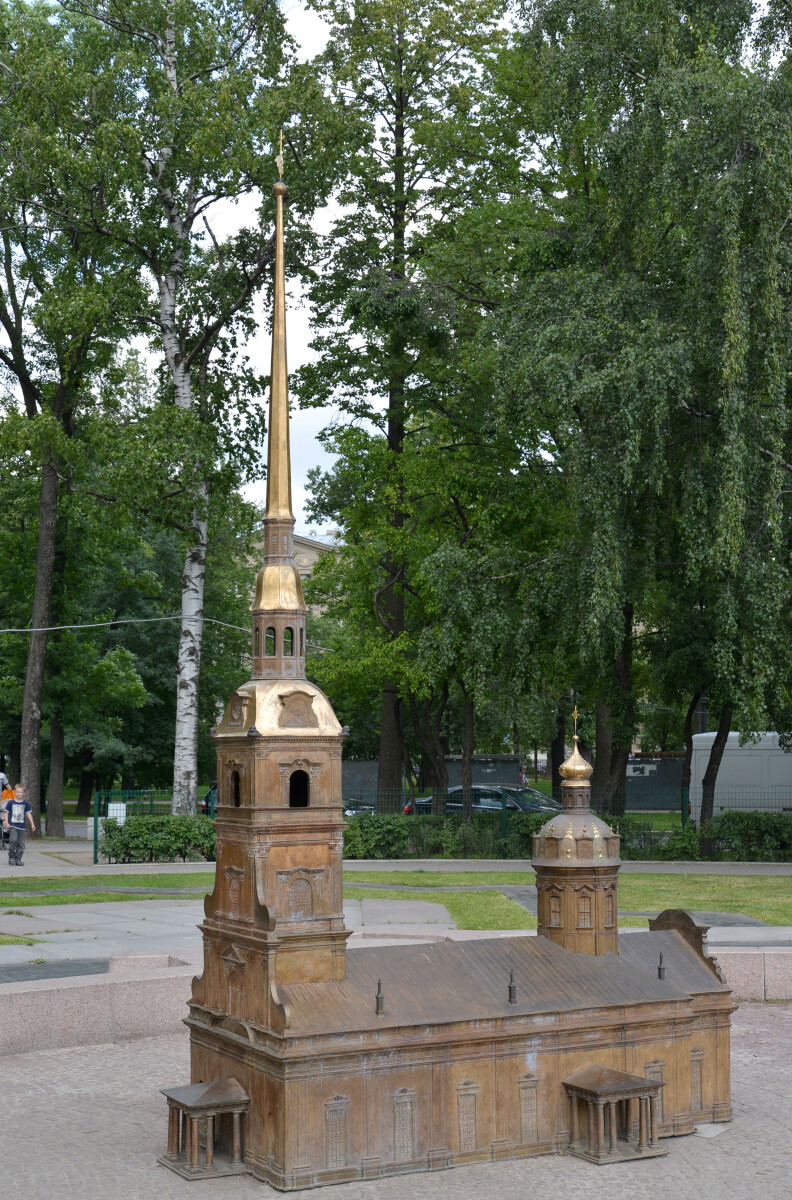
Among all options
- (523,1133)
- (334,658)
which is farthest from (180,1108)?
(334,658)

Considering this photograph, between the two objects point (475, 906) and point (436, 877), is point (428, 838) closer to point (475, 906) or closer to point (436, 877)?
point (436, 877)

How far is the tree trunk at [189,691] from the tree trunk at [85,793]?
22.2 m

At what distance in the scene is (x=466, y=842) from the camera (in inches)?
1138

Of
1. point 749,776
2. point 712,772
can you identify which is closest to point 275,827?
point 712,772

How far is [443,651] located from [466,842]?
15.6 feet

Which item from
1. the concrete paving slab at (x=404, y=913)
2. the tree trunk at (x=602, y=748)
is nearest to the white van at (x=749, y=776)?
the tree trunk at (x=602, y=748)

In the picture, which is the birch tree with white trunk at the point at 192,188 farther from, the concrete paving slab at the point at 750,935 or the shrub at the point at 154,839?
the concrete paving slab at the point at 750,935

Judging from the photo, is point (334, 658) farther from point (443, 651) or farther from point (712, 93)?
point (712, 93)

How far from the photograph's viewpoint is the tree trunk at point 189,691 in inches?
1118

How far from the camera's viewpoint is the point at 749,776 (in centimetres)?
3684

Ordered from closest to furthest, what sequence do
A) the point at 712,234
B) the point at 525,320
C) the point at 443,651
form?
1. the point at 712,234
2. the point at 525,320
3. the point at 443,651

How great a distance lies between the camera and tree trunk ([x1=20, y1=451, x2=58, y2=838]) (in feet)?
109

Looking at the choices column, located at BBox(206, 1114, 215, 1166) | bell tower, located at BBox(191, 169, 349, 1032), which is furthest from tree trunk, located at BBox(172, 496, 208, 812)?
column, located at BBox(206, 1114, 215, 1166)

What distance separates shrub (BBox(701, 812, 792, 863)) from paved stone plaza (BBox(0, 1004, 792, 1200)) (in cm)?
1702
